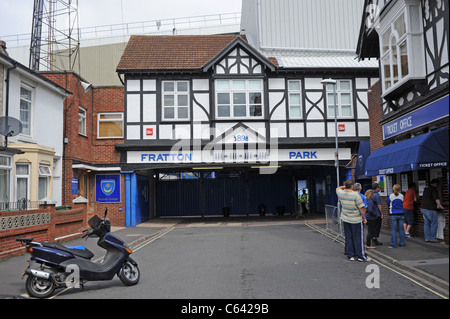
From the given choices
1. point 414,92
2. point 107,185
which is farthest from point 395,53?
point 107,185

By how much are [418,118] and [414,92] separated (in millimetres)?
869

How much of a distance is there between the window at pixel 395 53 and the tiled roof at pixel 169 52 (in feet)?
29.9

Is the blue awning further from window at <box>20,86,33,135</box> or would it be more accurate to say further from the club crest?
the club crest

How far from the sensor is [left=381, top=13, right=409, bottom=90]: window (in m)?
12.0

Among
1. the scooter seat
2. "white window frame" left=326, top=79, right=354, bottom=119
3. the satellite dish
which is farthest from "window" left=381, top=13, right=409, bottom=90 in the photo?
the satellite dish

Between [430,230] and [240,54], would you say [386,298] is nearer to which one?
[430,230]

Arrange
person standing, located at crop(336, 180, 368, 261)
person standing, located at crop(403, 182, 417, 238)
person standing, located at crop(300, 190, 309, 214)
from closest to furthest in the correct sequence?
1. person standing, located at crop(336, 180, 368, 261)
2. person standing, located at crop(403, 182, 417, 238)
3. person standing, located at crop(300, 190, 309, 214)

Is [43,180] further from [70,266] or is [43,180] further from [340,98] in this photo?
[340,98]

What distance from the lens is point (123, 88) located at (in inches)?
800

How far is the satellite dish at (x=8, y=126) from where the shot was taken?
40.3 ft

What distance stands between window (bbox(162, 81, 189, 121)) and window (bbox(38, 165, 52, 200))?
6.61m

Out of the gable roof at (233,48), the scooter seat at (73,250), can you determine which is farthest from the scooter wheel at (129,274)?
the gable roof at (233,48)

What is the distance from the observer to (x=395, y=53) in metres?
12.7

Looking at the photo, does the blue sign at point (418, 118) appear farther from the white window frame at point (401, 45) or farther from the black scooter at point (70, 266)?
the black scooter at point (70, 266)
